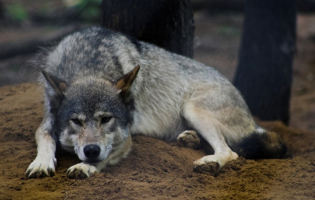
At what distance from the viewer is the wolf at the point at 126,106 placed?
383 cm

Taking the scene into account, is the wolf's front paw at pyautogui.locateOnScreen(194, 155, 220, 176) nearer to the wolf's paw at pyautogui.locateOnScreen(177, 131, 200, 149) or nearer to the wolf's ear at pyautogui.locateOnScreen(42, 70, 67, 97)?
the wolf's paw at pyautogui.locateOnScreen(177, 131, 200, 149)

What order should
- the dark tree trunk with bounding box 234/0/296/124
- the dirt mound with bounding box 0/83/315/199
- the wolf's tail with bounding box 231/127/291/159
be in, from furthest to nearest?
1. the dark tree trunk with bounding box 234/0/296/124
2. the wolf's tail with bounding box 231/127/291/159
3. the dirt mound with bounding box 0/83/315/199

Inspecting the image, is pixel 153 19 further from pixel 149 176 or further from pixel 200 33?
pixel 200 33

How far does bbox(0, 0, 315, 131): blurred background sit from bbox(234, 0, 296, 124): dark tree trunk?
1.56 meters

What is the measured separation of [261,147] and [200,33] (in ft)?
26.3

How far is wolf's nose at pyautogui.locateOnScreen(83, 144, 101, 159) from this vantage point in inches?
144

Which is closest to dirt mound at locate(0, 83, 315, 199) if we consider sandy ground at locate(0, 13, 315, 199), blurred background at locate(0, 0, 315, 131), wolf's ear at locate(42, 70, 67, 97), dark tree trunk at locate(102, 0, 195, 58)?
sandy ground at locate(0, 13, 315, 199)

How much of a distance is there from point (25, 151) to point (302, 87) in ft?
28.8

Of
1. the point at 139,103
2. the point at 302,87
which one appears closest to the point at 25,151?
the point at 139,103

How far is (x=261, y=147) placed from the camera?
4.85 metres

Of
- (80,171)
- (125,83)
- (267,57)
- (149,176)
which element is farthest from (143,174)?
(267,57)

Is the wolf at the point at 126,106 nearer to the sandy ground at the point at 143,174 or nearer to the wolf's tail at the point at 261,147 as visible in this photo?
the wolf's tail at the point at 261,147

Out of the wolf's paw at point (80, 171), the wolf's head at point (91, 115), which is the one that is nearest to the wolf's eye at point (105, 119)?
the wolf's head at point (91, 115)

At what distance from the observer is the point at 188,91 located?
17.4ft
